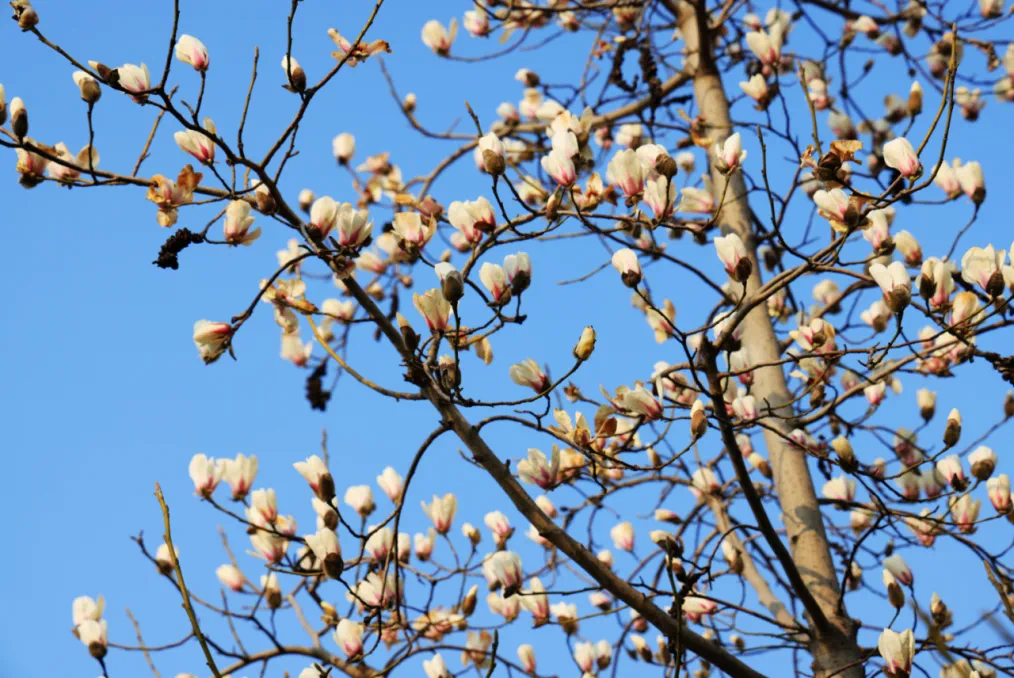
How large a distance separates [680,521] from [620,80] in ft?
5.18

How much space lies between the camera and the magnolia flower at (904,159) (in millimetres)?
2129

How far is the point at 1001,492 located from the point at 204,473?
2.19m

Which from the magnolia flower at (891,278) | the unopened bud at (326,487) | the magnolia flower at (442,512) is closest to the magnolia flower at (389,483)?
the magnolia flower at (442,512)

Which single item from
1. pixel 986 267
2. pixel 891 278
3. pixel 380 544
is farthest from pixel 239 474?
pixel 986 267

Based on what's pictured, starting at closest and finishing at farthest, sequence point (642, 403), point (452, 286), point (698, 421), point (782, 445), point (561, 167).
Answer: point (452, 286) < point (698, 421) < point (642, 403) < point (561, 167) < point (782, 445)

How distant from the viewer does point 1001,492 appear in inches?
113

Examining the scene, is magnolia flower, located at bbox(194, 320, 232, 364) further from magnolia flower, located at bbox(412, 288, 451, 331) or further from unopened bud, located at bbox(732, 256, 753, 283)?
unopened bud, located at bbox(732, 256, 753, 283)

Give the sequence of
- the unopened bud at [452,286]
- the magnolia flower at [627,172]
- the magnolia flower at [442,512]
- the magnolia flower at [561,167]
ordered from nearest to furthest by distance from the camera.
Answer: the unopened bud at [452,286]
the magnolia flower at [627,172]
the magnolia flower at [561,167]
the magnolia flower at [442,512]

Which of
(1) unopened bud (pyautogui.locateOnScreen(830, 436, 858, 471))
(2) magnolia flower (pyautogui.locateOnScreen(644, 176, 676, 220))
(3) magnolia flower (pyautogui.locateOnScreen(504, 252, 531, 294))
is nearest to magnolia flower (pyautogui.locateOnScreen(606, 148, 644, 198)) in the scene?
(2) magnolia flower (pyautogui.locateOnScreen(644, 176, 676, 220))

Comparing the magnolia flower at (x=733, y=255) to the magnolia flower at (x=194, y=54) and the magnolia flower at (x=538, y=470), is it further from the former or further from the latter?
the magnolia flower at (x=194, y=54)

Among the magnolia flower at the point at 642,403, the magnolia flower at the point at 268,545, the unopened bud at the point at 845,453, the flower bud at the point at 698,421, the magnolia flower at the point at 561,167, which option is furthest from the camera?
the magnolia flower at the point at 268,545

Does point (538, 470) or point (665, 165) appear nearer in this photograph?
point (665, 165)

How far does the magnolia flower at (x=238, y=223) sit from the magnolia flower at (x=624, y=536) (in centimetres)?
204

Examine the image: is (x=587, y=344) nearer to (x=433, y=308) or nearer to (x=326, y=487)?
(x=433, y=308)
